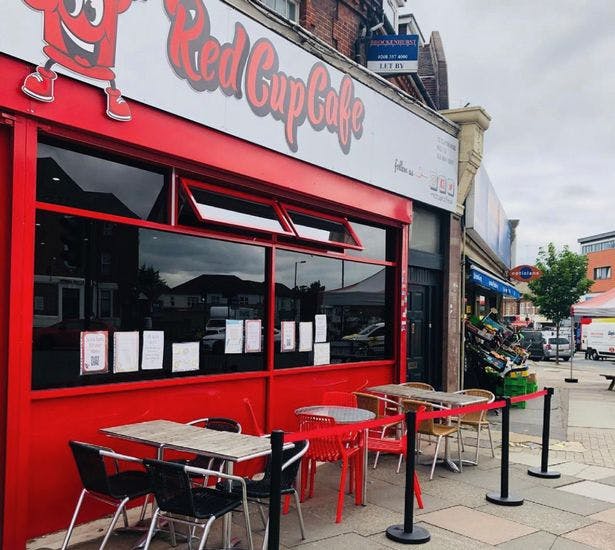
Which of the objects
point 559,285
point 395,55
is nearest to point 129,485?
point 395,55

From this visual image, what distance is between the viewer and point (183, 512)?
3990mm

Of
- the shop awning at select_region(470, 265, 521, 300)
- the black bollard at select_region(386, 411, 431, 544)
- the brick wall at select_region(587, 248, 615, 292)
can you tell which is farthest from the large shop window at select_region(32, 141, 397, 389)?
the brick wall at select_region(587, 248, 615, 292)

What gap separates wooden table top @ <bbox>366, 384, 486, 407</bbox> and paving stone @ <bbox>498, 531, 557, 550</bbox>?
1.97m

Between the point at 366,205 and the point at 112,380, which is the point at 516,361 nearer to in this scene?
the point at 366,205

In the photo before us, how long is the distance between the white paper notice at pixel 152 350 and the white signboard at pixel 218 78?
73.4 inches

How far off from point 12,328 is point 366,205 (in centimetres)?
507

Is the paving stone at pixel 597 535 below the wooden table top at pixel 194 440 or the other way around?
below

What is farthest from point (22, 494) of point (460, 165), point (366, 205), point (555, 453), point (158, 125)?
point (460, 165)

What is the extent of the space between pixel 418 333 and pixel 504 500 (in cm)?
445

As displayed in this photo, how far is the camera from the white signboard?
4523 mm

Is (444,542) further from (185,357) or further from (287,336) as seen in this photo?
(287,336)

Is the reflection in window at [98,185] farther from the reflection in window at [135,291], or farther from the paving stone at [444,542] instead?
the paving stone at [444,542]

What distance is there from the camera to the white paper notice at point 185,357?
5.79 meters

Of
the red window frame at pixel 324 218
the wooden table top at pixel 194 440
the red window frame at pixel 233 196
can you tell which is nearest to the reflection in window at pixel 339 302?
the red window frame at pixel 324 218
